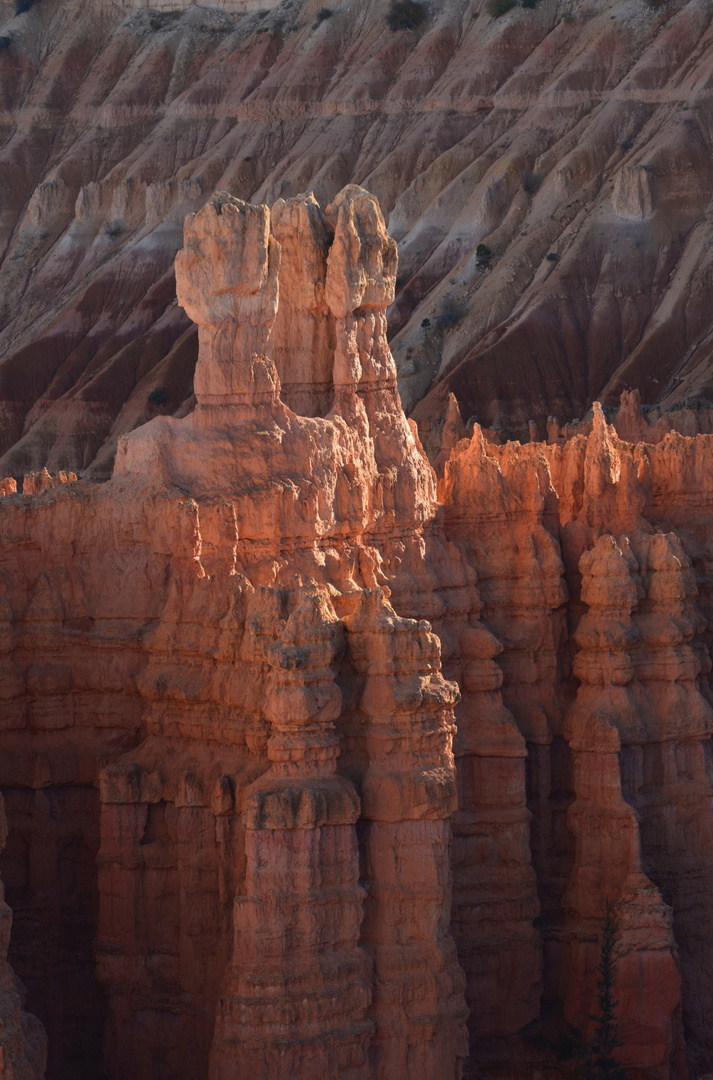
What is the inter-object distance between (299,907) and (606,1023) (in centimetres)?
591

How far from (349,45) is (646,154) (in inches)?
1130

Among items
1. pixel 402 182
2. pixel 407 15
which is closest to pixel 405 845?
pixel 402 182

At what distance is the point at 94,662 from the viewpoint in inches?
1075

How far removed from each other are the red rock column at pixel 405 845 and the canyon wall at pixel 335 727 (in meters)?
0.03

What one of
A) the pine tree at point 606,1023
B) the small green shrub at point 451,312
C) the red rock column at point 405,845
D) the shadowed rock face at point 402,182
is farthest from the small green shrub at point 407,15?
the red rock column at point 405,845

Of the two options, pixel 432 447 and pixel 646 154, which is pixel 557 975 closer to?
pixel 432 447

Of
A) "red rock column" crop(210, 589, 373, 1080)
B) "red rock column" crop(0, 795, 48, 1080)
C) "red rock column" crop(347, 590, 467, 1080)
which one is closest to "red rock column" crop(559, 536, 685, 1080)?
"red rock column" crop(347, 590, 467, 1080)

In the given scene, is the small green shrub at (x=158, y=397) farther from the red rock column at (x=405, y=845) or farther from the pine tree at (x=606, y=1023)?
the red rock column at (x=405, y=845)

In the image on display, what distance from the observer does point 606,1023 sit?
92.9ft

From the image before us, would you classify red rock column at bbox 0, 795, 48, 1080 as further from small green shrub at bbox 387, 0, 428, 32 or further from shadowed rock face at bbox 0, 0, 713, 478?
small green shrub at bbox 387, 0, 428, 32

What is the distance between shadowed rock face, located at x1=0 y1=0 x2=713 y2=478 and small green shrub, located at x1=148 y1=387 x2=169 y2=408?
5.7 inches

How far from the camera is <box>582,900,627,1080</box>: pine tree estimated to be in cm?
2805

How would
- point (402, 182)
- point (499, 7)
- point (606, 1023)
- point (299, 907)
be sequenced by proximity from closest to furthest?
point (299, 907) < point (606, 1023) < point (402, 182) < point (499, 7)

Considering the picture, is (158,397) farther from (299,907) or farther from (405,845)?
(299,907)
